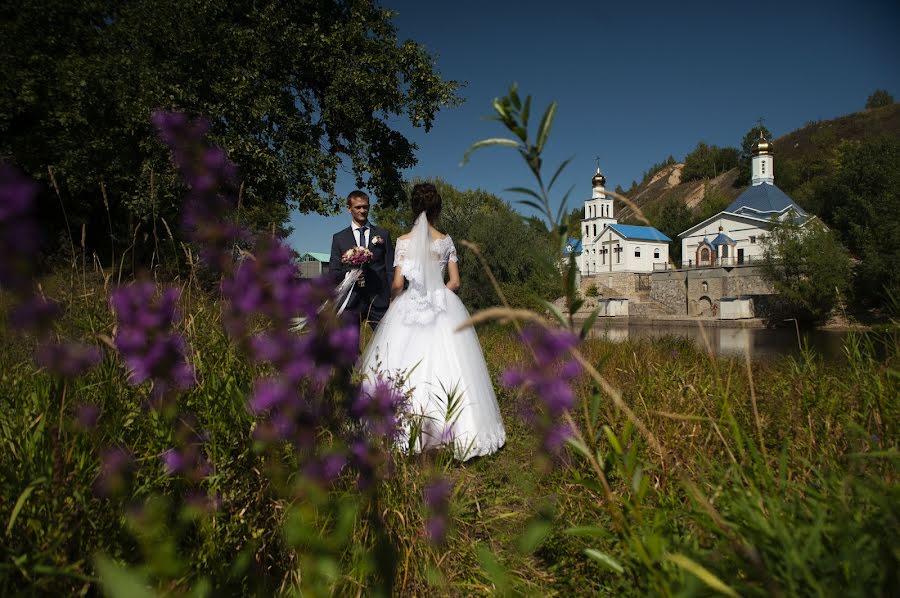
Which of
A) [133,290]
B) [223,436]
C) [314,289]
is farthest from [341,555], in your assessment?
[133,290]

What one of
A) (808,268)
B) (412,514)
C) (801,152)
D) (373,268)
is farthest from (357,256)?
(801,152)

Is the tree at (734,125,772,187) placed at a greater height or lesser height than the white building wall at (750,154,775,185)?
greater

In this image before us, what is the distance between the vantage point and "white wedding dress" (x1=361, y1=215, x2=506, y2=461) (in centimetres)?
352

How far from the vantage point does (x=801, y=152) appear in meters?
87.6

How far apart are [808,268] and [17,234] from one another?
138ft

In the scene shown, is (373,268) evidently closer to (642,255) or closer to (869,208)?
(869,208)

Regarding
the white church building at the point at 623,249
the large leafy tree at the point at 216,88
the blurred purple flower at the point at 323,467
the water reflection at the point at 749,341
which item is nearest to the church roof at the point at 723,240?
the white church building at the point at 623,249

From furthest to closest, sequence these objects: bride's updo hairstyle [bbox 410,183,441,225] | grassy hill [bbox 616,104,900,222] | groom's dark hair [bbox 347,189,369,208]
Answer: grassy hill [bbox 616,104,900,222] < groom's dark hair [bbox 347,189,369,208] < bride's updo hairstyle [bbox 410,183,441,225]

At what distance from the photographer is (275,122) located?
12.3 m

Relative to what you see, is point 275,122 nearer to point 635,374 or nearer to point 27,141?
point 27,141

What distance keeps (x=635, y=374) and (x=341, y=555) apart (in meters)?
3.89

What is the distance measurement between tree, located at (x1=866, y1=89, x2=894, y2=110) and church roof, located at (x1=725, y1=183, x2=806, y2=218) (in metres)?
65.4

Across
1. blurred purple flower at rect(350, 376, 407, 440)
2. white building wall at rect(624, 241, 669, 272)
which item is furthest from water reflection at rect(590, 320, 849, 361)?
white building wall at rect(624, 241, 669, 272)

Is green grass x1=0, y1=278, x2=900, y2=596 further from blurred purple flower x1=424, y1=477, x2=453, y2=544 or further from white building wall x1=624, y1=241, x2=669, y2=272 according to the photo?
white building wall x1=624, y1=241, x2=669, y2=272
